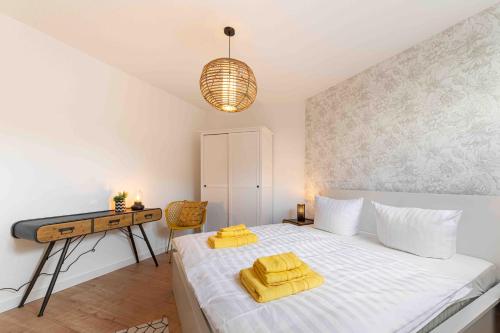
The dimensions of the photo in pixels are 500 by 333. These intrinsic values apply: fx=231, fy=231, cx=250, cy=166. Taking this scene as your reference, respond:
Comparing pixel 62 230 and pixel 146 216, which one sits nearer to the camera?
pixel 62 230

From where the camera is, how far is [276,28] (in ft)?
6.49

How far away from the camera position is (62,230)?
1980 millimetres

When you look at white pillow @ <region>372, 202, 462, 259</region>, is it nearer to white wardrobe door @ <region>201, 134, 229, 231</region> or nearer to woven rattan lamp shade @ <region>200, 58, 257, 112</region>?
woven rattan lamp shade @ <region>200, 58, 257, 112</region>

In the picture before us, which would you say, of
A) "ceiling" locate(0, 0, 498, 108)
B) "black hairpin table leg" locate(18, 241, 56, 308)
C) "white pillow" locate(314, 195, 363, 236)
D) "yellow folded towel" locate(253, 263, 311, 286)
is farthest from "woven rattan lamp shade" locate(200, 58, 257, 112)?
"black hairpin table leg" locate(18, 241, 56, 308)

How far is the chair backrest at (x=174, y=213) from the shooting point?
3.37 m

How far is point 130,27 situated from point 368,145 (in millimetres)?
2666

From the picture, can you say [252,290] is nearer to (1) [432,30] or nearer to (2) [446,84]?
(2) [446,84]

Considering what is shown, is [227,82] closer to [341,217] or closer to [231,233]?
[231,233]

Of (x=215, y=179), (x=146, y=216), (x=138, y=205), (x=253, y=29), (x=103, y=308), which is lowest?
(x=103, y=308)

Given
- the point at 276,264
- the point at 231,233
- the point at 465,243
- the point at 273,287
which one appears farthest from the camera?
the point at 231,233

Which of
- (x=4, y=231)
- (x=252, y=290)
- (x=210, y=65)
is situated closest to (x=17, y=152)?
(x=4, y=231)

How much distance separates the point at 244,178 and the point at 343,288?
2391 millimetres

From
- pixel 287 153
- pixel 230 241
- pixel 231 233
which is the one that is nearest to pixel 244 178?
pixel 287 153

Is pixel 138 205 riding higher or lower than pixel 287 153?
lower
